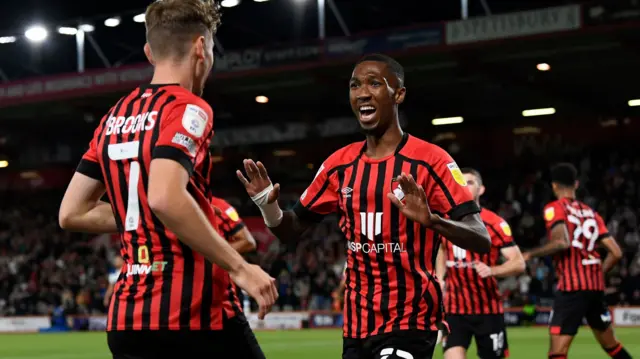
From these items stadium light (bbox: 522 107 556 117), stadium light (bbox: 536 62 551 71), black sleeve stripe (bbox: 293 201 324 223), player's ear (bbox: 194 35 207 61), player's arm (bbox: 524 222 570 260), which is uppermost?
stadium light (bbox: 522 107 556 117)

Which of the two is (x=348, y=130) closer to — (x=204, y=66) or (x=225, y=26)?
(x=225, y=26)

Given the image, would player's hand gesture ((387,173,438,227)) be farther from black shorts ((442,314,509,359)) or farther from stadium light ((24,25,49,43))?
stadium light ((24,25,49,43))

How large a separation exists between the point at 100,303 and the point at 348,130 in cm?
953

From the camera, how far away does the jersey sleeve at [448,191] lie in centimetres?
514

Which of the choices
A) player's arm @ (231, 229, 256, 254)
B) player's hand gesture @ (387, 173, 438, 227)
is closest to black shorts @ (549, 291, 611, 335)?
player's arm @ (231, 229, 256, 254)

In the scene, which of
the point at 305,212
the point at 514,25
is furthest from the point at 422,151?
the point at 514,25

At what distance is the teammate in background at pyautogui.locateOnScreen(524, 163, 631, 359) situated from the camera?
34.0 ft

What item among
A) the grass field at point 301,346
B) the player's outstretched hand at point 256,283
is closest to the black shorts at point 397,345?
the player's outstretched hand at point 256,283

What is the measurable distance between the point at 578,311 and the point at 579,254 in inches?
23.9

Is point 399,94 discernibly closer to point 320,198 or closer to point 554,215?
point 320,198

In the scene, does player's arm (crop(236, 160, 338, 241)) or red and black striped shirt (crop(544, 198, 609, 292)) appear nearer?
player's arm (crop(236, 160, 338, 241))

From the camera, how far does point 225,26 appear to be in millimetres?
35219

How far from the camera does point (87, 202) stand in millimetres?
4180

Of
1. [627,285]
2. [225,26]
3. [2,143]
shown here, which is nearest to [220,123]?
[225,26]
